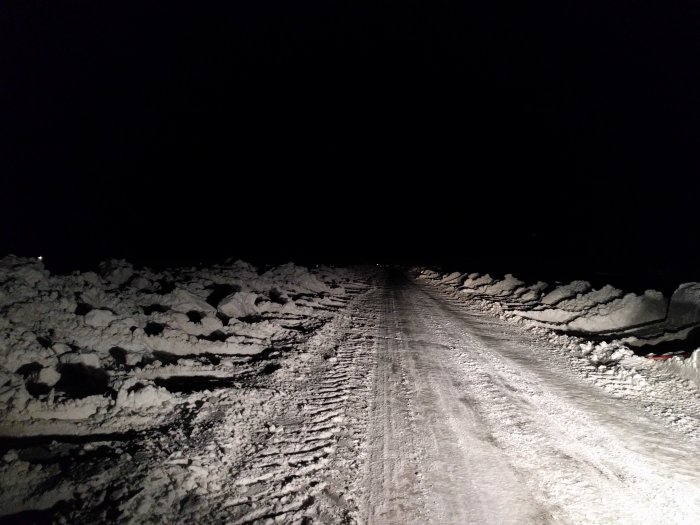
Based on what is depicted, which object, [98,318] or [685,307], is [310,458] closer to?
[98,318]

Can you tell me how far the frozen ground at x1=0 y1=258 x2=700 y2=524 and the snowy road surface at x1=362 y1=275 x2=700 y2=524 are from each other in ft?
0.08

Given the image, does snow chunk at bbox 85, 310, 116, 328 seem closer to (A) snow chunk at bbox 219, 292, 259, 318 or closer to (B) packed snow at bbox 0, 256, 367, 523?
(B) packed snow at bbox 0, 256, 367, 523

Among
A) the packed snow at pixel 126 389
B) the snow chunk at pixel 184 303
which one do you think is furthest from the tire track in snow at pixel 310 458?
the snow chunk at pixel 184 303

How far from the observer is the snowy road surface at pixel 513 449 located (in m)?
3.79

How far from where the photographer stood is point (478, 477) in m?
4.18

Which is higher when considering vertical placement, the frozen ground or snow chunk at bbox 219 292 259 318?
snow chunk at bbox 219 292 259 318

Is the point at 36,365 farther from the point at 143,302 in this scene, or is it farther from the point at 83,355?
the point at 143,302

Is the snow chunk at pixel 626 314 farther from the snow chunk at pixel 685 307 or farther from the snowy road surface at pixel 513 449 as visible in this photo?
the snowy road surface at pixel 513 449

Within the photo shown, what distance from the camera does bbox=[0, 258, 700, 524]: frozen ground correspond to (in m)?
3.69

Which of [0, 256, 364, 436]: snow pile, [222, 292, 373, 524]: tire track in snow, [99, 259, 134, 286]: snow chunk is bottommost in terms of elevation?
[222, 292, 373, 524]: tire track in snow

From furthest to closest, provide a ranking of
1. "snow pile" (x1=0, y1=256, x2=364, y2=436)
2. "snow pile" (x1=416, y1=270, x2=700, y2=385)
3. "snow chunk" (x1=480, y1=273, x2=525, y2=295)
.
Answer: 1. "snow chunk" (x1=480, y1=273, x2=525, y2=295)
2. "snow pile" (x1=416, y1=270, x2=700, y2=385)
3. "snow pile" (x1=0, y1=256, x2=364, y2=436)

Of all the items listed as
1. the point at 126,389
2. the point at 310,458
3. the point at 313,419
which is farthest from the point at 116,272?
the point at 310,458

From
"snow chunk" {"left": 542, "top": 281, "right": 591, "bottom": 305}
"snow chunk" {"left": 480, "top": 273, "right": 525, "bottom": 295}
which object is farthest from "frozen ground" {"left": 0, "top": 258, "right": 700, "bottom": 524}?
"snow chunk" {"left": 480, "top": 273, "right": 525, "bottom": 295}

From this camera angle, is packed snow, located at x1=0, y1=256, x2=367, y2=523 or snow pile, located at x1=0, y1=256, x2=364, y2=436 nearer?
packed snow, located at x1=0, y1=256, x2=367, y2=523
